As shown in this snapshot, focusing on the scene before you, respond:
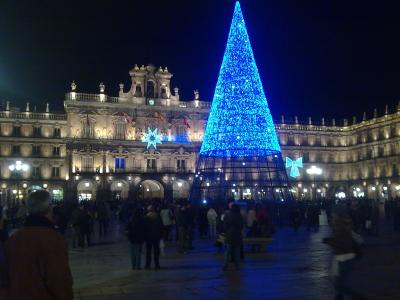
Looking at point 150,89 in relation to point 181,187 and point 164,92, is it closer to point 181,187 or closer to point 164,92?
point 164,92

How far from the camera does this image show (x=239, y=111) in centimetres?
3172

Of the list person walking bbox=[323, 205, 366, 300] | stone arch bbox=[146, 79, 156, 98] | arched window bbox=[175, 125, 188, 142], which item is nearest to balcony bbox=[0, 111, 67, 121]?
stone arch bbox=[146, 79, 156, 98]

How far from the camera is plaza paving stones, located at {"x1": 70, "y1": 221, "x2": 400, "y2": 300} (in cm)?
1117

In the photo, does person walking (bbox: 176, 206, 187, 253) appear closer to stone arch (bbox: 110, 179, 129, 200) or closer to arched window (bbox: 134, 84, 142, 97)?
stone arch (bbox: 110, 179, 129, 200)

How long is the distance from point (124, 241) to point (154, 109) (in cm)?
4746

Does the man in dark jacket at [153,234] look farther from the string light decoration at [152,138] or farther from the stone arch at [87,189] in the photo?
the stone arch at [87,189]

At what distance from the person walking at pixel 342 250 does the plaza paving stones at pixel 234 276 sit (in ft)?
7.48

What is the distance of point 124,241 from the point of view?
25250 mm

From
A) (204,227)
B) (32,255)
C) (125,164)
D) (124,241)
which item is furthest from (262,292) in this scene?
(125,164)

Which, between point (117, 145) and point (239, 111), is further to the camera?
point (117, 145)

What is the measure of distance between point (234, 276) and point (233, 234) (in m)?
1.74

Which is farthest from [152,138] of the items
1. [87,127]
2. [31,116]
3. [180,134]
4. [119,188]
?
[31,116]

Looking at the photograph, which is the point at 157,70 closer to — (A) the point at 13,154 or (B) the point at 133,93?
(B) the point at 133,93

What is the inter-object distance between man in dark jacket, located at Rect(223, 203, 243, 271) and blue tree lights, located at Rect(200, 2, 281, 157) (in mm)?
16238
